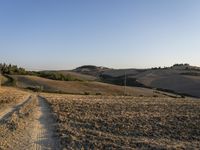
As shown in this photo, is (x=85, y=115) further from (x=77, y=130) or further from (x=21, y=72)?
(x=21, y=72)

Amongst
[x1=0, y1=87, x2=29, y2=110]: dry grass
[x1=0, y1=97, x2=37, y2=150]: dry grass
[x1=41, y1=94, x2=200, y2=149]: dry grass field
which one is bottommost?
[x1=41, y1=94, x2=200, y2=149]: dry grass field

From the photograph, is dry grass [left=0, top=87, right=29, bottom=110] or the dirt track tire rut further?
dry grass [left=0, top=87, right=29, bottom=110]

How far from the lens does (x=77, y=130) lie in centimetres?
2047

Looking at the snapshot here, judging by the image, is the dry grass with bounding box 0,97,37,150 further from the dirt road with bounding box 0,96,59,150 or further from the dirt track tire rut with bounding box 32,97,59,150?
the dirt track tire rut with bounding box 32,97,59,150

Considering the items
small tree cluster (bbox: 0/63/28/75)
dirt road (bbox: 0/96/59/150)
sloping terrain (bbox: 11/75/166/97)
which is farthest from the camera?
small tree cluster (bbox: 0/63/28/75)

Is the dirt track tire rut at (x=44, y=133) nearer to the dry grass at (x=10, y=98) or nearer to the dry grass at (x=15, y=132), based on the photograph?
the dry grass at (x=15, y=132)

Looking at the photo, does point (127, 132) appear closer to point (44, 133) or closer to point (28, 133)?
point (44, 133)

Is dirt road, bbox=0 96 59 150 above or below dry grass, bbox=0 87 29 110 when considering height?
below

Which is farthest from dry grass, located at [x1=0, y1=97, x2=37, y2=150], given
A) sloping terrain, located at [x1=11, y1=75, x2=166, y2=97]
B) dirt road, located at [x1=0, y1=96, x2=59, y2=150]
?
sloping terrain, located at [x1=11, y1=75, x2=166, y2=97]

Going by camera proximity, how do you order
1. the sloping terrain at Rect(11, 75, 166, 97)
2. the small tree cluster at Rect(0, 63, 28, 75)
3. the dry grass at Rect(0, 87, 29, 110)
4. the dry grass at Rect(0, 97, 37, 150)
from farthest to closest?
the small tree cluster at Rect(0, 63, 28, 75), the sloping terrain at Rect(11, 75, 166, 97), the dry grass at Rect(0, 87, 29, 110), the dry grass at Rect(0, 97, 37, 150)

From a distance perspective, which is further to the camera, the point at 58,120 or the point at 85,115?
the point at 85,115

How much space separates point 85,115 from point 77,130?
6.89 meters

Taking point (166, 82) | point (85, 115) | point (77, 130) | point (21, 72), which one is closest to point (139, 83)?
point (166, 82)

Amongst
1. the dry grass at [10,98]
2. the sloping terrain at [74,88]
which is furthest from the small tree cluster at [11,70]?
the dry grass at [10,98]
